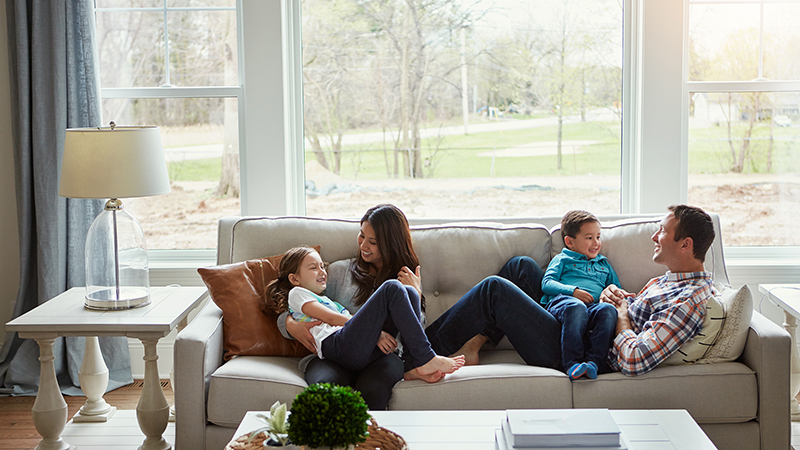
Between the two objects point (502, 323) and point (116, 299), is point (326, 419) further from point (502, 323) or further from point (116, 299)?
point (116, 299)

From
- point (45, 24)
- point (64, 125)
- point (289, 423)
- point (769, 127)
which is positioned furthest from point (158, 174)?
point (769, 127)

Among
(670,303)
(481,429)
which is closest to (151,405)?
(481,429)

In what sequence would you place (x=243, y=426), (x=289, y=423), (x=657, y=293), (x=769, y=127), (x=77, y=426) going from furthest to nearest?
(x=769, y=127) → (x=77, y=426) → (x=657, y=293) → (x=243, y=426) → (x=289, y=423)

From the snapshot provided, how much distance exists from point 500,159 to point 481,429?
6.43 ft

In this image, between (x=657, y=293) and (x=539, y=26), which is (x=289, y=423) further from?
(x=539, y=26)

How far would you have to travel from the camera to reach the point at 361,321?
2.33 m

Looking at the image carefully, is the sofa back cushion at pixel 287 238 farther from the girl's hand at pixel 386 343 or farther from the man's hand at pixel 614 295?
the man's hand at pixel 614 295

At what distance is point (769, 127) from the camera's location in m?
3.42

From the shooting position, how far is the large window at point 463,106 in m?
3.44

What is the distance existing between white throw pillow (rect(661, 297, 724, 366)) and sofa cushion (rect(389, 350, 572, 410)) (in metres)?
0.42

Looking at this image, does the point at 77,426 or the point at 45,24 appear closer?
the point at 77,426

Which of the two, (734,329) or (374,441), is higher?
(734,329)

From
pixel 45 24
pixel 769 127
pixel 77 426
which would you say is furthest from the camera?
pixel 769 127

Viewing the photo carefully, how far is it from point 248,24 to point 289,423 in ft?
7.82
